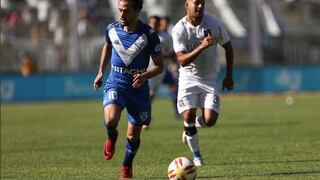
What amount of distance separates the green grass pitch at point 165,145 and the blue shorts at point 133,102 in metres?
0.78

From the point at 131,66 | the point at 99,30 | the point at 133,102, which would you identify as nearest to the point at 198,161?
the point at 133,102

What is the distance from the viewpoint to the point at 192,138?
Answer: 1274 centimetres

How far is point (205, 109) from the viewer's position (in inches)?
504

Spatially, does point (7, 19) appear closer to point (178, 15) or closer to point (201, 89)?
point (178, 15)

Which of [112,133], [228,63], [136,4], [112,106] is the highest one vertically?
[136,4]

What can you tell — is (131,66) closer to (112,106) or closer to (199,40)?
(112,106)

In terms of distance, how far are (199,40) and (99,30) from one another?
24.7 meters

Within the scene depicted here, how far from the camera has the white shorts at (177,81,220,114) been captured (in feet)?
42.0

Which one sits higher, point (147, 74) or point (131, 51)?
Result: point (131, 51)

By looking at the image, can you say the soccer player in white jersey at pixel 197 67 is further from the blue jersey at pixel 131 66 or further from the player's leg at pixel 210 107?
the blue jersey at pixel 131 66

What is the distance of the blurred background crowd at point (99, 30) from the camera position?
35.8 meters

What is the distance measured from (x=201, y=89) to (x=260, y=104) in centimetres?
1680

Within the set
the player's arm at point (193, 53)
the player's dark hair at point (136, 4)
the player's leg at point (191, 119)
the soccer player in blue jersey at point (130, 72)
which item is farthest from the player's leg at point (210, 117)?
the player's dark hair at point (136, 4)

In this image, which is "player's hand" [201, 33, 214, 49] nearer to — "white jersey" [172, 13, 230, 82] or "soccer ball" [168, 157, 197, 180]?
"white jersey" [172, 13, 230, 82]
